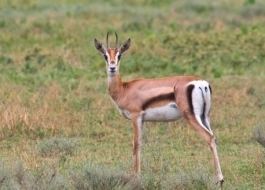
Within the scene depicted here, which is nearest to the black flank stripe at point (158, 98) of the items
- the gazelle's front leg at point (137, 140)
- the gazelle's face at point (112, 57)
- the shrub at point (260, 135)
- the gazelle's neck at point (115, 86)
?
the gazelle's front leg at point (137, 140)

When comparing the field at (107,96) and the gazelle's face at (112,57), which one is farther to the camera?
the gazelle's face at (112,57)

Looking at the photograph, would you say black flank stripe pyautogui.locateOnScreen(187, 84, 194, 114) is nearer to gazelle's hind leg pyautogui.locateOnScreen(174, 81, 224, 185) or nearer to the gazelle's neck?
gazelle's hind leg pyautogui.locateOnScreen(174, 81, 224, 185)

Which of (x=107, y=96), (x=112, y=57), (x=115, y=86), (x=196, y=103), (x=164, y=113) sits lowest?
(x=107, y=96)

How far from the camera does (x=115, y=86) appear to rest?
1051cm

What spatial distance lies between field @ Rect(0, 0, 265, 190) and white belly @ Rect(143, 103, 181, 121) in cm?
61

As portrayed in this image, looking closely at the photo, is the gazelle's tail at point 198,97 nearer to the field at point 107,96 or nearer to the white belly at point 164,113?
the white belly at point 164,113

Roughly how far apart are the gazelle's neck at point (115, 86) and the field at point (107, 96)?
0.83 meters

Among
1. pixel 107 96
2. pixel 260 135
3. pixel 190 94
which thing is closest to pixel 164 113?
pixel 190 94

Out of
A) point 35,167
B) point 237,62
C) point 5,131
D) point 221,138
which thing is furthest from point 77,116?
point 237,62

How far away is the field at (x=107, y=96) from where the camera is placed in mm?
9773

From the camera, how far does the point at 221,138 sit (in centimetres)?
1229

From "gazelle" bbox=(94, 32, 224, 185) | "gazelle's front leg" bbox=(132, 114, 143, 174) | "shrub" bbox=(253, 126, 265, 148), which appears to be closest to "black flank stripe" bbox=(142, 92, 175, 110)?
"gazelle" bbox=(94, 32, 224, 185)

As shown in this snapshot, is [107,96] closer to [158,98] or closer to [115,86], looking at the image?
[115,86]

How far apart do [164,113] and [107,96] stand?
558 centimetres
